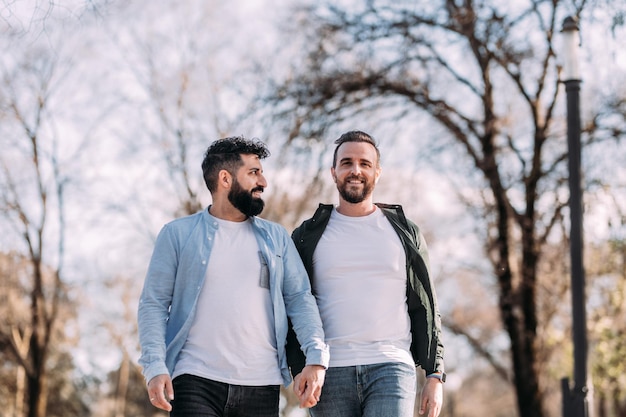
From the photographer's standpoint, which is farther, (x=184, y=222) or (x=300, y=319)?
(x=184, y=222)

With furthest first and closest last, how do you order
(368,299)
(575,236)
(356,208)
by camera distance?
(575,236) < (356,208) < (368,299)

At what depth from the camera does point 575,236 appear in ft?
26.3

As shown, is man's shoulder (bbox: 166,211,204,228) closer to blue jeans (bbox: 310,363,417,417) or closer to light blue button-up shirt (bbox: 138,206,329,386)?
light blue button-up shirt (bbox: 138,206,329,386)

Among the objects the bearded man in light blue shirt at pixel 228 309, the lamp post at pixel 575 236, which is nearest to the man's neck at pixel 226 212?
the bearded man in light blue shirt at pixel 228 309

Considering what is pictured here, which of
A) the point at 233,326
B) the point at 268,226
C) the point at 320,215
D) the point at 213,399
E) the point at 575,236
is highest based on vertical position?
the point at 575,236

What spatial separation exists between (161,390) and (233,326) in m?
0.46

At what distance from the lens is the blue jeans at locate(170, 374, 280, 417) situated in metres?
4.12

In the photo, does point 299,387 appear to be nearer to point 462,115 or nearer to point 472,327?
point 462,115

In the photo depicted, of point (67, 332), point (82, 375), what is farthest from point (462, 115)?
point (82, 375)

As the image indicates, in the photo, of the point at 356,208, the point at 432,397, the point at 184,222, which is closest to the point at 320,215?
the point at 356,208

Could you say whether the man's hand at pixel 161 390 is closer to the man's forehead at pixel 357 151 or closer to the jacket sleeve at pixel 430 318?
the jacket sleeve at pixel 430 318

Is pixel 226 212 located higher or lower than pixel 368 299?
higher

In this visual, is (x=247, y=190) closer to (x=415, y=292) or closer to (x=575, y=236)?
(x=415, y=292)

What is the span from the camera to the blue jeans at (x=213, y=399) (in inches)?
162
